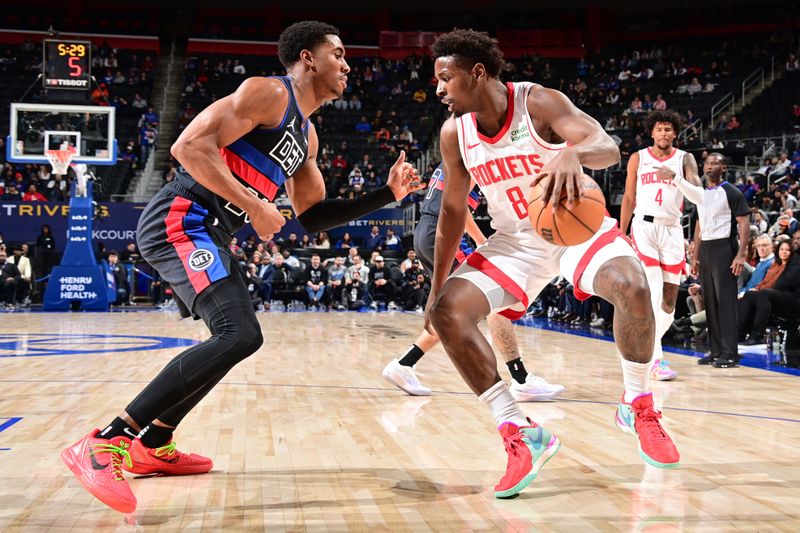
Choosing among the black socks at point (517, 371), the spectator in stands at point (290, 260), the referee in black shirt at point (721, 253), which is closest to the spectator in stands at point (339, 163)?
the spectator in stands at point (290, 260)

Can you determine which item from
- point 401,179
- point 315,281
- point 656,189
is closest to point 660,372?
point 656,189

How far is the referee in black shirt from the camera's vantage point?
6379mm

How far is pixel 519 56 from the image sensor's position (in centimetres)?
2828

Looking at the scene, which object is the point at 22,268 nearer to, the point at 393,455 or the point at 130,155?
the point at 130,155

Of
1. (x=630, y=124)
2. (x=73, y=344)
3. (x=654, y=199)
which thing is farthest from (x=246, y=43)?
(x=654, y=199)

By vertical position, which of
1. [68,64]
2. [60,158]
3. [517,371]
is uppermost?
[68,64]

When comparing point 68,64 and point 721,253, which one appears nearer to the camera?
point 721,253

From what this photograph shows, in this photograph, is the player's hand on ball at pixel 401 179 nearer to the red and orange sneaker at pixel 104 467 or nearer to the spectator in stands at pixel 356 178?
the red and orange sneaker at pixel 104 467

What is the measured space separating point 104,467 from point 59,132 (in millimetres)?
13769

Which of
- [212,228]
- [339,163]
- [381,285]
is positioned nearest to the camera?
[212,228]

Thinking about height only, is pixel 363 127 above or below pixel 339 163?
above

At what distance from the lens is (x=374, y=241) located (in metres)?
17.8

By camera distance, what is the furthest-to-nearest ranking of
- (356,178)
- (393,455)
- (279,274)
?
(356,178) < (279,274) < (393,455)

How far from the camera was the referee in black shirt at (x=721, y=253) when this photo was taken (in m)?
6.38
